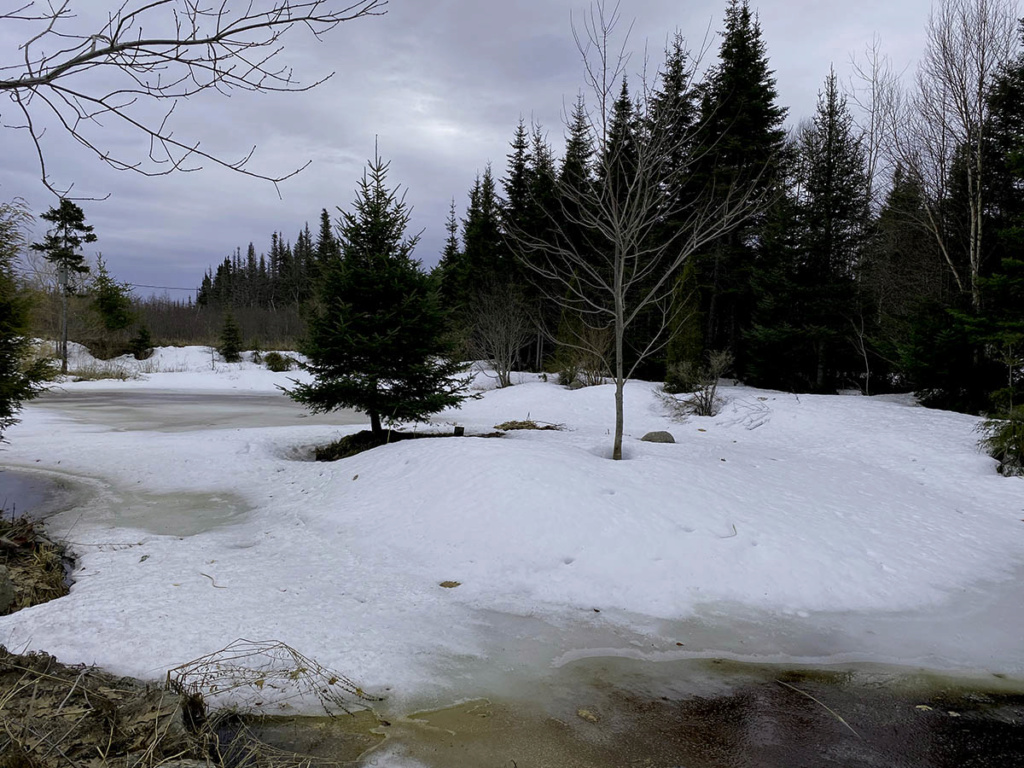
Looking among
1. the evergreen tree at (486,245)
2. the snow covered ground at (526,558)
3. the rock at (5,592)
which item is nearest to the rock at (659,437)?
the snow covered ground at (526,558)

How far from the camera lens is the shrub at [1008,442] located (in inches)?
351

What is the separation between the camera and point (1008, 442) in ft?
29.9

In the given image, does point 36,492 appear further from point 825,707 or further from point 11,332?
point 825,707

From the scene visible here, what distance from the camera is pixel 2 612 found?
14.0 ft

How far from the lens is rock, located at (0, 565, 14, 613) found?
170 inches

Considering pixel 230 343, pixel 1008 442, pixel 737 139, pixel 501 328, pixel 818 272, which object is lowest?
pixel 1008 442

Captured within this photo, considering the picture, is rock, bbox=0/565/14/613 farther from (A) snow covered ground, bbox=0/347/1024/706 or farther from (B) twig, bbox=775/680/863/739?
(B) twig, bbox=775/680/863/739

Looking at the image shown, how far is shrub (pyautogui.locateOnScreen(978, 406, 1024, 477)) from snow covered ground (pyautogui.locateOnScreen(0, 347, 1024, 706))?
0.89 feet

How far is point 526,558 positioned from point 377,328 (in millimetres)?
6627

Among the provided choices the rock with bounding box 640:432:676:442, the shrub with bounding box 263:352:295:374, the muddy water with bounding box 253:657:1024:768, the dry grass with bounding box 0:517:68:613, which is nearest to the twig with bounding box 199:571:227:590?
the dry grass with bounding box 0:517:68:613

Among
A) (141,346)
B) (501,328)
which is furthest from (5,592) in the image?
(141,346)

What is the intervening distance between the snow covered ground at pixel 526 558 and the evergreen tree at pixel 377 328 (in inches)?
73.7

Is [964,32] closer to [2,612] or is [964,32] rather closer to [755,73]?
[755,73]

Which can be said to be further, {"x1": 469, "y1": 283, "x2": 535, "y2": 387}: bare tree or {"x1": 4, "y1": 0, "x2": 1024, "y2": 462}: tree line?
{"x1": 469, "y1": 283, "x2": 535, "y2": 387}: bare tree
